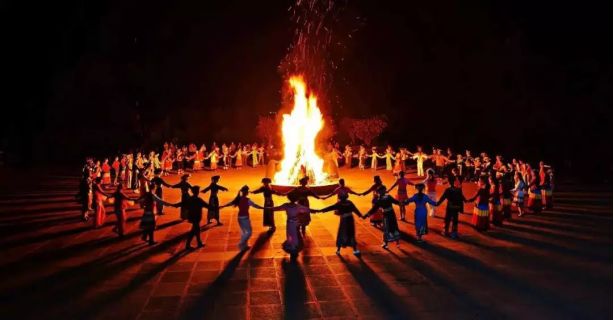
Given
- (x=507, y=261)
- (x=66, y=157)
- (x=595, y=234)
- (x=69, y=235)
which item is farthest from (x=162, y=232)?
(x=66, y=157)

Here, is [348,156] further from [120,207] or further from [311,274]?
[311,274]

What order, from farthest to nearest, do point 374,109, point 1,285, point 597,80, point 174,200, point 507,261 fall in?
point 374,109 < point 597,80 < point 174,200 < point 507,261 < point 1,285

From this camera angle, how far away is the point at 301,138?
2467 cm

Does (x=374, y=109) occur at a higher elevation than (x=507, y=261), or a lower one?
higher

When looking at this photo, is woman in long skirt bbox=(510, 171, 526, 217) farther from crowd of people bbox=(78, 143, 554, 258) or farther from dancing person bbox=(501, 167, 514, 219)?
dancing person bbox=(501, 167, 514, 219)

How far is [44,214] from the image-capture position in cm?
1658

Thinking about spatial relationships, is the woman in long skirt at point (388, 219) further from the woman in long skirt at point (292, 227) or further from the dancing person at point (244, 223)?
the dancing person at point (244, 223)

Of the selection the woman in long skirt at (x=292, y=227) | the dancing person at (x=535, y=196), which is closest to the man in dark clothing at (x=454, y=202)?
the woman in long skirt at (x=292, y=227)

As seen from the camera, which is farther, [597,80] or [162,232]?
[597,80]

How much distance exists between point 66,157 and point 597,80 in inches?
1522

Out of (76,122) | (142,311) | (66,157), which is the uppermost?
(76,122)

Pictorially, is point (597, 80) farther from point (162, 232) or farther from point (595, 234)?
point (162, 232)

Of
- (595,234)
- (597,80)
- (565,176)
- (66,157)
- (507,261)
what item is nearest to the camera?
(507,261)

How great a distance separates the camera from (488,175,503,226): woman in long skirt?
551 inches
